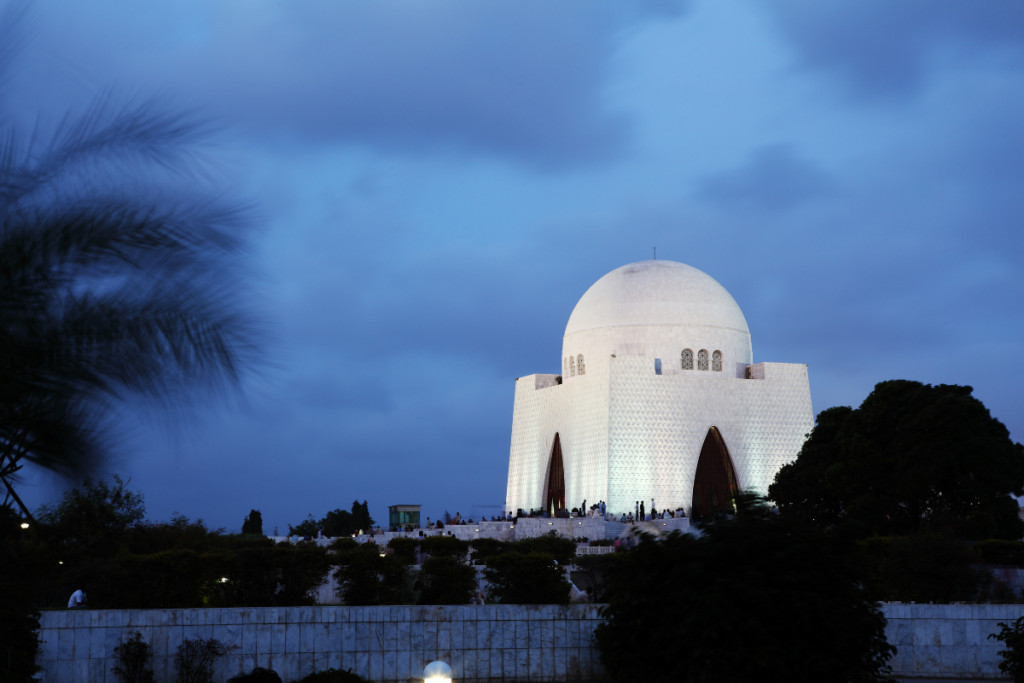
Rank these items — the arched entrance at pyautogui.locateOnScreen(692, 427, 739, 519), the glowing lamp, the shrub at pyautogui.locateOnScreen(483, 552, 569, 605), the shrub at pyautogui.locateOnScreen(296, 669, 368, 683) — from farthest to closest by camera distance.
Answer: the arched entrance at pyautogui.locateOnScreen(692, 427, 739, 519) → the shrub at pyautogui.locateOnScreen(483, 552, 569, 605) → the shrub at pyautogui.locateOnScreen(296, 669, 368, 683) → the glowing lamp

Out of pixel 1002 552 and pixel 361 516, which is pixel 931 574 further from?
pixel 361 516

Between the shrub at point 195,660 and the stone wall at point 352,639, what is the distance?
0.08 metres

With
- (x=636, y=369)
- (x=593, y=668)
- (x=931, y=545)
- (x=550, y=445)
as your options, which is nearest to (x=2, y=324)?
(x=593, y=668)

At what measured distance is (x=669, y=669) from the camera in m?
5.19

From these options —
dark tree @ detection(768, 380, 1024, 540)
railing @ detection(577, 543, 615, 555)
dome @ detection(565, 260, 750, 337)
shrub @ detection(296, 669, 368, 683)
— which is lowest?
shrub @ detection(296, 669, 368, 683)

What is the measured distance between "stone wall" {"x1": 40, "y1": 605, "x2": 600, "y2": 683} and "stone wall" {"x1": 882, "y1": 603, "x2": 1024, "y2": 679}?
3245 mm

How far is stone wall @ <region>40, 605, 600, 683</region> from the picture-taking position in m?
8.98

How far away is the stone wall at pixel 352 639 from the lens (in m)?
8.98

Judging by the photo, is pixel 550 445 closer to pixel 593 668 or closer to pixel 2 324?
pixel 593 668

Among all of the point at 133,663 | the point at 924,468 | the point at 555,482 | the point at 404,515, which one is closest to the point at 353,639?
the point at 133,663

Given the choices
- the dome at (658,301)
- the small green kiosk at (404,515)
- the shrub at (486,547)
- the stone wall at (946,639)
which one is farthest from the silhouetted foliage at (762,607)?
the small green kiosk at (404,515)

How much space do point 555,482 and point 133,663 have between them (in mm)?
28394

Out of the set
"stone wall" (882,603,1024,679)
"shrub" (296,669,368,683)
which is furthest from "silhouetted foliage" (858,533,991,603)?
"shrub" (296,669,368,683)

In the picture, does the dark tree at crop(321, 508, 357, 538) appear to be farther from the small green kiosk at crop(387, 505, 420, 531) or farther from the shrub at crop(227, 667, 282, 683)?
the shrub at crop(227, 667, 282, 683)
